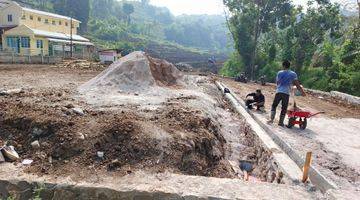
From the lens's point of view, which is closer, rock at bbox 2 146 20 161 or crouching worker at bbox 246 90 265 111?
rock at bbox 2 146 20 161

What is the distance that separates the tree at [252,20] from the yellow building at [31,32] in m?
17.3

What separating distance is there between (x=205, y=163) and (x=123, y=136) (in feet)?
5.24

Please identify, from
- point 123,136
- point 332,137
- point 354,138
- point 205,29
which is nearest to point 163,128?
point 123,136

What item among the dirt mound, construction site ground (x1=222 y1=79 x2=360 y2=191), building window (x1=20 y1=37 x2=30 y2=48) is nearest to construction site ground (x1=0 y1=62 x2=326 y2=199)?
construction site ground (x1=222 y1=79 x2=360 y2=191)

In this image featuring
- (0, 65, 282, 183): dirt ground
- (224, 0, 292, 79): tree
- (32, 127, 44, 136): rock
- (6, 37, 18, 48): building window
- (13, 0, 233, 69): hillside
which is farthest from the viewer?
(13, 0, 233, 69): hillside

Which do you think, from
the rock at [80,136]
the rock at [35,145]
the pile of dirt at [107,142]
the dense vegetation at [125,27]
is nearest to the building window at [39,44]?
the dense vegetation at [125,27]

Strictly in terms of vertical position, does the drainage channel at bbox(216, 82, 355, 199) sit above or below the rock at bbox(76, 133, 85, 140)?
below

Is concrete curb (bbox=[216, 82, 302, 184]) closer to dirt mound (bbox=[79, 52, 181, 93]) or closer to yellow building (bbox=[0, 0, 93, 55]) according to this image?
dirt mound (bbox=[79, 52, 181, 93])

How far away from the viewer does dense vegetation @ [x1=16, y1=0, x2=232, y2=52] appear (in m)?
71.2

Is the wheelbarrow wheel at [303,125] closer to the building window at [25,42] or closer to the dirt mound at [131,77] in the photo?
the dirt mound at [131,77]

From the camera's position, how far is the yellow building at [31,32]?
1428 inches

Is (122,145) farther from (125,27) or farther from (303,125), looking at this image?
(125,27)

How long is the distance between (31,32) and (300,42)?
85.1ft

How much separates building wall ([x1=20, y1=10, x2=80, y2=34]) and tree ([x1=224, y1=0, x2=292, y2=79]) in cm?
2189
